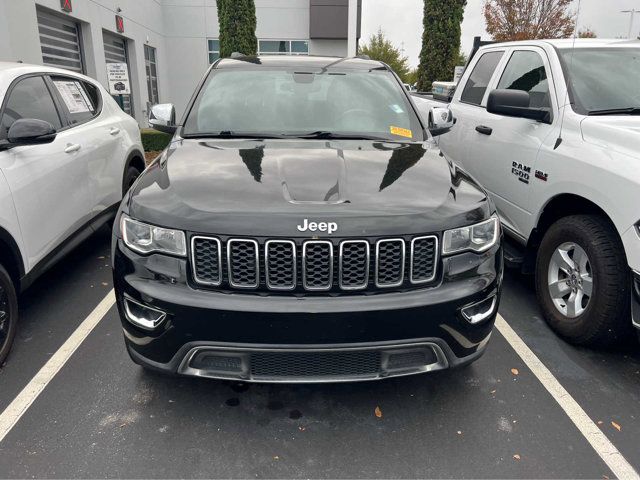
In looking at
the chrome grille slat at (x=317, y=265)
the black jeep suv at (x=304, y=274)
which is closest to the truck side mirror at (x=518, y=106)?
the black jeep suv at (x=304, y=274)

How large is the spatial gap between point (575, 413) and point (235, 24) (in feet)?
56.9

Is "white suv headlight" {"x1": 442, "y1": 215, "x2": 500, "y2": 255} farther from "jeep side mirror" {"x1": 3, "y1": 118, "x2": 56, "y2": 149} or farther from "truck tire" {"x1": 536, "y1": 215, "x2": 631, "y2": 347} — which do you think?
"jeep side mirror" {"x1": 3, "y1": 118, "x2": 56, "y2": 149}

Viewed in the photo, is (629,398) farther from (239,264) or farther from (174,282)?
(174,282)

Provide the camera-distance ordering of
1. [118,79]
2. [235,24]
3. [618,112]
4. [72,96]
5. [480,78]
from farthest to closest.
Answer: [235,24], [118,79], [480,78], [72,96], [618,112]

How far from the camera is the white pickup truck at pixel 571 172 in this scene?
314 centimetres

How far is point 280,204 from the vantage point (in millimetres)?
2471

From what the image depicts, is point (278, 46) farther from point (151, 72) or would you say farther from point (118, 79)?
point (118, 79)

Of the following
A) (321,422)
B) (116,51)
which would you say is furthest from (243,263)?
(116,51)

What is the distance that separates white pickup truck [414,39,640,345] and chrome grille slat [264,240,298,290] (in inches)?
73.8

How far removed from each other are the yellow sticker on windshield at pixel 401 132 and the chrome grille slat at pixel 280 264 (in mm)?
1607

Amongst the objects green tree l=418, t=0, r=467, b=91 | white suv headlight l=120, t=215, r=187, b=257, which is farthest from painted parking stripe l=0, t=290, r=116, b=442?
green tree l=418, t=0, r=467, b=91

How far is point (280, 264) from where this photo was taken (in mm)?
2398

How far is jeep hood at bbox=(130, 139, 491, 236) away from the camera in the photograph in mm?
2418

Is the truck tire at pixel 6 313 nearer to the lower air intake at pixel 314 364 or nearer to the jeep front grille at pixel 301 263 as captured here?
the jeep front grille at pixel 301 263
